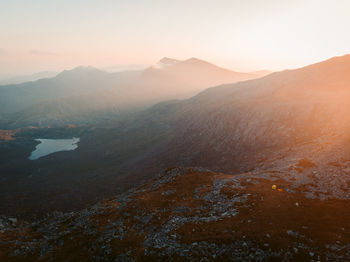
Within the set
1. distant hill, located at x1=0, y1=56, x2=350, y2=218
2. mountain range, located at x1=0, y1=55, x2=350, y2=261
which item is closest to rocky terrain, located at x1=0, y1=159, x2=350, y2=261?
mountain range, located at x1=0, y1=55, x2=350, y2=261

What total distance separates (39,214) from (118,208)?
76319 millimetres

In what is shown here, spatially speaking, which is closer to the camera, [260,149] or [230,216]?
[230,216]

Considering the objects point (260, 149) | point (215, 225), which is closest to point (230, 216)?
point (215, 225)

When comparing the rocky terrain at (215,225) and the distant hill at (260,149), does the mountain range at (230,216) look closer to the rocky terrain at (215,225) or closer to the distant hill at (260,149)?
the rocky terrain at (215,225)

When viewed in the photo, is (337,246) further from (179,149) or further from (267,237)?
(179,149)

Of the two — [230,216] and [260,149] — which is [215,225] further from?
[260,149]

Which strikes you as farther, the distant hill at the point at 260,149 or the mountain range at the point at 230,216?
the distant hill at the point at 260,149

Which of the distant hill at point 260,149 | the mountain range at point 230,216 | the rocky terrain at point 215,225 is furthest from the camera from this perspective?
the distant hill at point 260,149

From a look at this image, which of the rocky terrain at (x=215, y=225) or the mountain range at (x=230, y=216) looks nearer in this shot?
the rocky terrain at (x=215, y=225)

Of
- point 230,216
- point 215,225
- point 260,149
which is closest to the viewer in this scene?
point 215,225

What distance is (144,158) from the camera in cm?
17525

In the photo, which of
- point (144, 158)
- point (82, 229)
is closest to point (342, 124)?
point (82, 229)

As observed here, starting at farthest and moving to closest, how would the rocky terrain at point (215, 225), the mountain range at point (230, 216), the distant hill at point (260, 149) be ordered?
the distant hill at point (260, 149), the mountain range at point (230, 216), the rocky terrain at point (215, 225)

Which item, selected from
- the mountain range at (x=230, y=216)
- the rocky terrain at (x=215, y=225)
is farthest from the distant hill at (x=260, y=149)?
the rocky terrain at (x=215, y=225)
